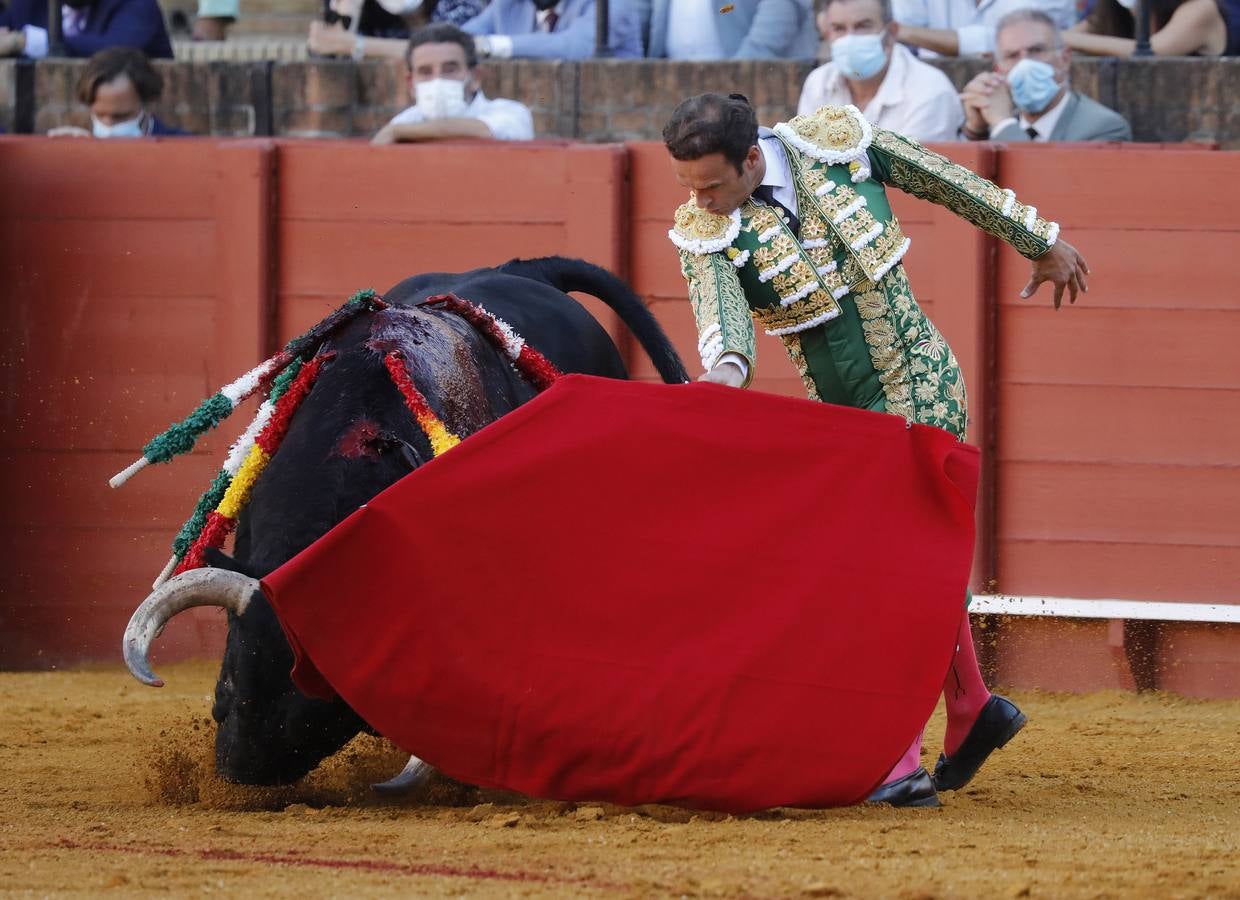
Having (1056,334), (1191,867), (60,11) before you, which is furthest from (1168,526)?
(60,11)

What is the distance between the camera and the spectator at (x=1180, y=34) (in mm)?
6172

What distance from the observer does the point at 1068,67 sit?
5.89 m

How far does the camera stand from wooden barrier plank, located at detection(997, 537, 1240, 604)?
17.5ft

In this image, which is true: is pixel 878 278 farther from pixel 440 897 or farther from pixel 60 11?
pixel 60 11

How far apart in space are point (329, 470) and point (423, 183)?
239 cm

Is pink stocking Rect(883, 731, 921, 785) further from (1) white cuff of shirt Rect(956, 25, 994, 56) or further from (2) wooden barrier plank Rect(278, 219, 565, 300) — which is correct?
(1) white cuff of shirt Rect(956, 25, 994, 56)

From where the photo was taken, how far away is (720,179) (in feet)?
11.0

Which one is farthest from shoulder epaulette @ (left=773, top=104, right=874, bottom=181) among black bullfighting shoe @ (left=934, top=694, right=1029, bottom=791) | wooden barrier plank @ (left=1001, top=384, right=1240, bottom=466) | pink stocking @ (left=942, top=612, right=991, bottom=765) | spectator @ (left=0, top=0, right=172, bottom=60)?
spectator @ (left=0, top=0, right=172, bottom=60)

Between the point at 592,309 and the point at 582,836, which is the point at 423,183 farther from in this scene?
the point at 582,836

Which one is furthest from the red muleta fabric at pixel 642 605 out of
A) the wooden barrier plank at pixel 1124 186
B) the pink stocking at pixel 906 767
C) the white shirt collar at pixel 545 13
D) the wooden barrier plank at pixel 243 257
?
the white shirt collar at pixel 545 13

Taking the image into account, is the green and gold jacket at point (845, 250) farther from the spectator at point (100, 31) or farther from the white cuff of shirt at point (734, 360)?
the spectator at point (100, 31)

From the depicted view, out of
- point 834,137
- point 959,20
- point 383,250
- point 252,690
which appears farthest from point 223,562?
point 959,20

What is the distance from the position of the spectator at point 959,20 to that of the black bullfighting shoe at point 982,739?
321cm

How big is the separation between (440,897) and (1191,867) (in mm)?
1085
